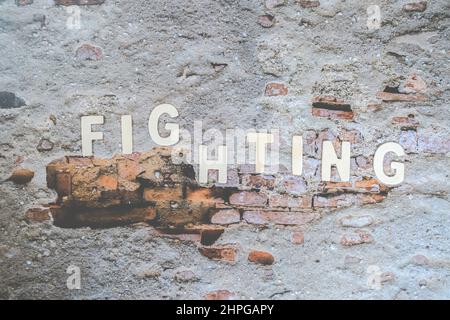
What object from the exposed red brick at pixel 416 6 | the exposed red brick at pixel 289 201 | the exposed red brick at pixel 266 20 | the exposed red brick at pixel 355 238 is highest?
the exposed red brick at pixel 416 6

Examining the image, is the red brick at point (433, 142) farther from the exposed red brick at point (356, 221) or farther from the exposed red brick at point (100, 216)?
the exposed red brick at point (100, 216)

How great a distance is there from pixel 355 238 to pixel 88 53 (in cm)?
127

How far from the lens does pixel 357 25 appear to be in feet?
5.44

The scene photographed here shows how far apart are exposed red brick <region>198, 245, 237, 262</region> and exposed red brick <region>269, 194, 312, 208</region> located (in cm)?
24

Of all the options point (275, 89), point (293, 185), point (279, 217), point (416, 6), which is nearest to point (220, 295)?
point (279, 217)

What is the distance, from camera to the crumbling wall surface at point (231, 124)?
165 centimetres

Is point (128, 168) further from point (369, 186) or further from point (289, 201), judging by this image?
point (369, 186)

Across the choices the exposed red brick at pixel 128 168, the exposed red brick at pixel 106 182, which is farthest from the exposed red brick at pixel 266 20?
the exposed red brick at pixel 106 182

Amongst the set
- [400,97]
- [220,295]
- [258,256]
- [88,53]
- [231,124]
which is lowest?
[220,295]

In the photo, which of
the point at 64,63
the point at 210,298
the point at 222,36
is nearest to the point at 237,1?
the point at 222,36

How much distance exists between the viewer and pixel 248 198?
1.69 meters

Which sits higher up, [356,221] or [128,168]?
[128,168]

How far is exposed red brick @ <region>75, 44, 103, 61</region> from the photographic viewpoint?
5.44 ft

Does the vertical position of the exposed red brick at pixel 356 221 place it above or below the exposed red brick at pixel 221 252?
above
